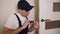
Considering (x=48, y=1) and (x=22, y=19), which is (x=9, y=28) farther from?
(x=48, y=1)

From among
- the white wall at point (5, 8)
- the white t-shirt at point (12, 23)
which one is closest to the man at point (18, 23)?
the white t-shirt at point (12, 23)

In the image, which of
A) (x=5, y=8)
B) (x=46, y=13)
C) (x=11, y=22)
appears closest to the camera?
(x=11, y=22)

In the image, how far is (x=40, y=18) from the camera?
244 cm

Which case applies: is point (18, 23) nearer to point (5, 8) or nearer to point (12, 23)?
point (12, 23)

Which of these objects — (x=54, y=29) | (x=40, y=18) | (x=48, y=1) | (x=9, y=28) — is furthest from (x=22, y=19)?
(x=54, y=29)

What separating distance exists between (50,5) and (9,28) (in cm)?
126

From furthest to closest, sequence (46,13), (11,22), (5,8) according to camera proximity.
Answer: (46,13) < (5,8) < (11,22)

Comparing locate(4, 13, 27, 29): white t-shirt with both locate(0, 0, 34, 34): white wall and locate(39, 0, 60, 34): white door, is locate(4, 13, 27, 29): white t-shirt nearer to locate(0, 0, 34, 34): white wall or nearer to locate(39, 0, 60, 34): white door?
locate(0, 0, 34, 34): white wall

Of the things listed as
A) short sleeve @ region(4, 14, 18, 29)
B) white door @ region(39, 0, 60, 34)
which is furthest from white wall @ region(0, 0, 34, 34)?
short sleeve @ region(4, 14, 18, 29)

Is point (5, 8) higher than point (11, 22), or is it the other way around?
point (5, 8)

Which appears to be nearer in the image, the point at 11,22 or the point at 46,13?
the point at 11,22

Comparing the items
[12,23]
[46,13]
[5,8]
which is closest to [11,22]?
[12,23]

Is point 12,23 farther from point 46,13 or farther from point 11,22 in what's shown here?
point 46,13

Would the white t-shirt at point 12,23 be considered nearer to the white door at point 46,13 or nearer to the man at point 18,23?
the man at point 18,23
